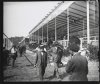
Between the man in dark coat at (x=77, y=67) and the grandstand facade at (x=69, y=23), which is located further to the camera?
the grandstand facade at (x=69, y=23)

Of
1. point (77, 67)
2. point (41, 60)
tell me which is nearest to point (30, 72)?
point (41, 60)

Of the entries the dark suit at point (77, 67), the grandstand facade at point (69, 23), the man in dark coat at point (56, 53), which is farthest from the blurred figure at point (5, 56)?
the dark suit at point (77, 67)

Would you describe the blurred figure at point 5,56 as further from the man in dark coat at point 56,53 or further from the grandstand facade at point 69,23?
the man in dark coat at point 56,53

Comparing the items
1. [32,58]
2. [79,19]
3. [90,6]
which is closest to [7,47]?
[32,58]

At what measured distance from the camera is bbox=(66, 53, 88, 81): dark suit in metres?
2.44

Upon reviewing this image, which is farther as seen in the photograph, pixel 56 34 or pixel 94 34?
pixel 56 34

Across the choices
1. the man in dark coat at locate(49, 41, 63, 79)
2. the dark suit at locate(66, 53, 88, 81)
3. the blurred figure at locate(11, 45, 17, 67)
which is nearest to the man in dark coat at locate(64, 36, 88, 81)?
the dark suit at locate(66, 53, 88, 81)

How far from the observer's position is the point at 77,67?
2.48m

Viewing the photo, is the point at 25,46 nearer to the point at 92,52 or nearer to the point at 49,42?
the point at 49,42

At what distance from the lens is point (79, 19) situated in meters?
3.69

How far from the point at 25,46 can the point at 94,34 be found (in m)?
1.74

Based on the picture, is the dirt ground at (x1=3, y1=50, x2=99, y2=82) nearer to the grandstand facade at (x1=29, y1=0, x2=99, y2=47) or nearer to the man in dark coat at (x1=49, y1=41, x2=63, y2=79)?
the man in dark coat at (x1=49, y1=41, x2=63, y2=79)

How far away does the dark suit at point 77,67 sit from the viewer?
244 centimetres

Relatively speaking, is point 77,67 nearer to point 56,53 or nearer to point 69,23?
point 56,53
